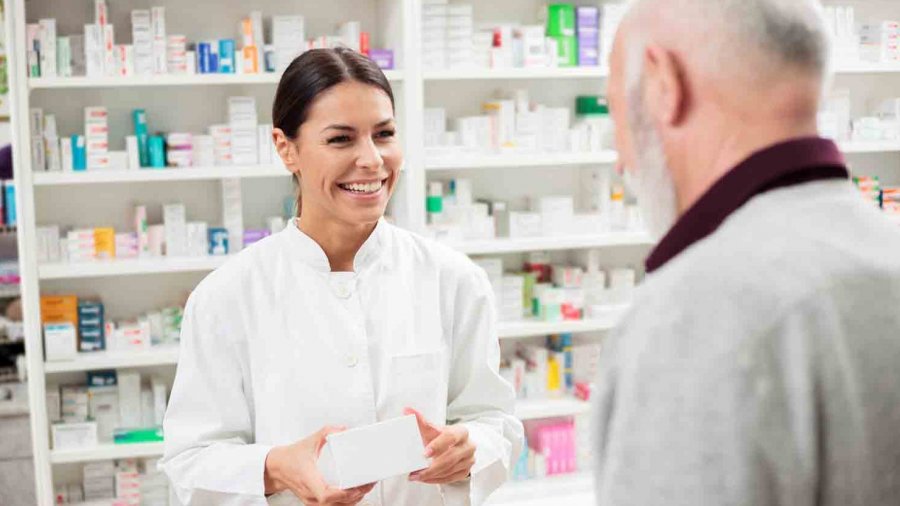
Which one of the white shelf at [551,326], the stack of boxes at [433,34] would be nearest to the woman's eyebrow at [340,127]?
the stack of boxes at [433,34]

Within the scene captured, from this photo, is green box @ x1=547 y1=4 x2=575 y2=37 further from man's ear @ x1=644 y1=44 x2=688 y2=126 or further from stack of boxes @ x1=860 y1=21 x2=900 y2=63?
man's ear @ x1=644 y1=44 x2=688 y2=126

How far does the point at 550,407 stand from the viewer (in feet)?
13.8

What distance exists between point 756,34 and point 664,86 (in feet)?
0.27

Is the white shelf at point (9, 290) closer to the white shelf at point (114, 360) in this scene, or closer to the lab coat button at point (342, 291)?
the white shelf at point (114, 360)

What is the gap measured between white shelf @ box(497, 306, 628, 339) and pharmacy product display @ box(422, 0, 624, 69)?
41.9 inches

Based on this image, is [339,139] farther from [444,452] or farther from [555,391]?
[555,391]

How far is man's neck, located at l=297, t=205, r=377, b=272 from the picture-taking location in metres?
1.81

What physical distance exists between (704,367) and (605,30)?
3.64 metres

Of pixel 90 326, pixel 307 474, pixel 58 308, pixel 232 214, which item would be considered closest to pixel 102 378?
pixel 90 326

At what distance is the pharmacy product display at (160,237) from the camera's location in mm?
3717

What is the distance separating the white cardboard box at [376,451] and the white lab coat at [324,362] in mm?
157

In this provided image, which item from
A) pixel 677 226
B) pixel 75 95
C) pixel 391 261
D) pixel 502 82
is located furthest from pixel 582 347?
pixel 677 226

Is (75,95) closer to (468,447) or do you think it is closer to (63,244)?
(63,244)

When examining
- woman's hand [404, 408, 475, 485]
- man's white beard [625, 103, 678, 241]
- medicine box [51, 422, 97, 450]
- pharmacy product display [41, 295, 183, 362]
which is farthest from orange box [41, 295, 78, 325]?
man's white beard [625, 103, 678, 241]
